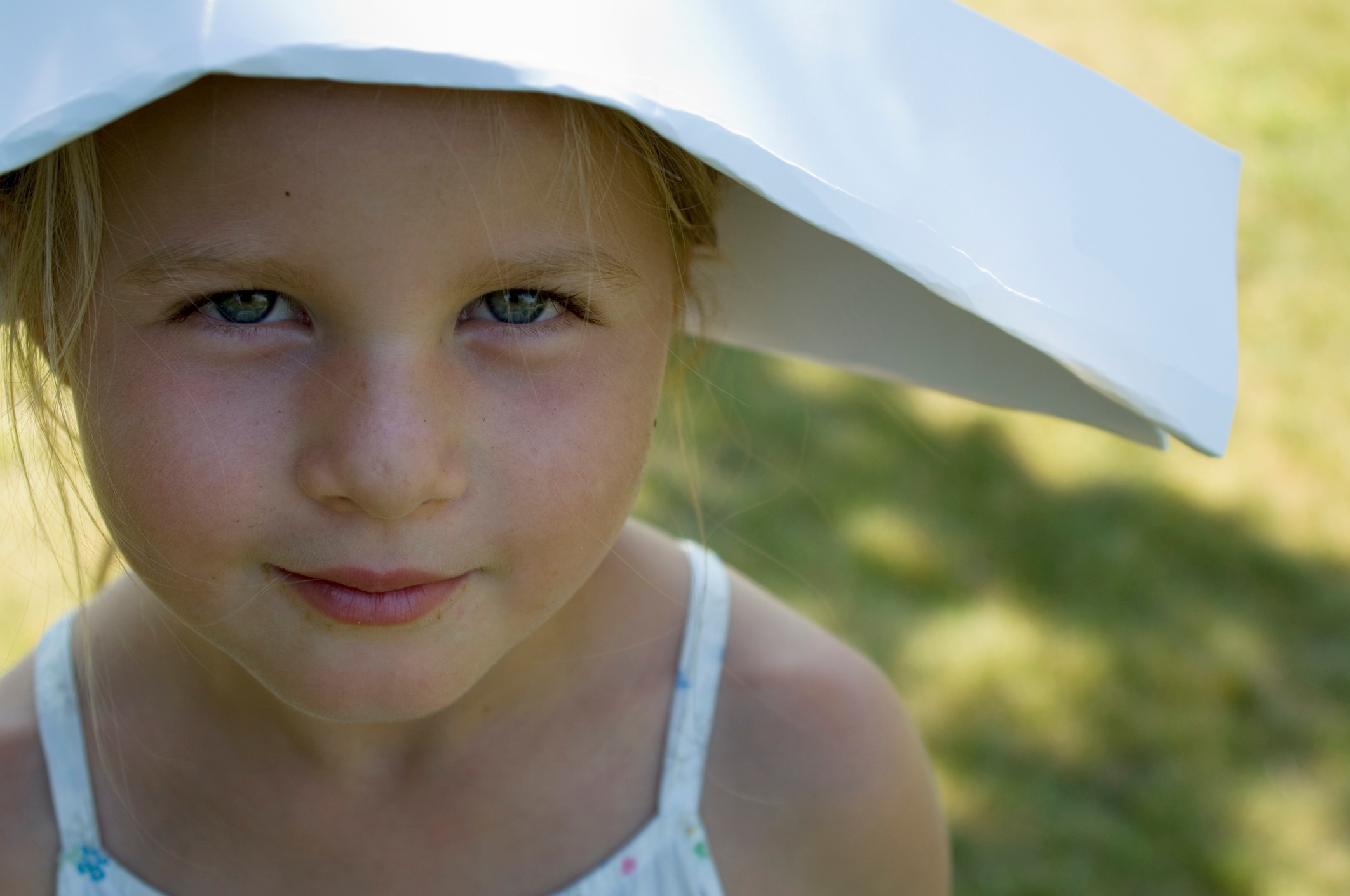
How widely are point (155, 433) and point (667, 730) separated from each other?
0.68 m

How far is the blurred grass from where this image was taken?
2291 mm

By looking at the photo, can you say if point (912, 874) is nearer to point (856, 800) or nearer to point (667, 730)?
point (856, 800)

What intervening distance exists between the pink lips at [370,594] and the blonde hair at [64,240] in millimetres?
257

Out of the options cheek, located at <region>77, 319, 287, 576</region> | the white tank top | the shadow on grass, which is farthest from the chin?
the shadow on grass

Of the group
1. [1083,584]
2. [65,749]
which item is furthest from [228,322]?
[1083,584]

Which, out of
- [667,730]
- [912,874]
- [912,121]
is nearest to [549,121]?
[912,121]

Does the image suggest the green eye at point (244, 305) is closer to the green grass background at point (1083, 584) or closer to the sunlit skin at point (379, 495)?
the sunlit skin at point (379, 495)

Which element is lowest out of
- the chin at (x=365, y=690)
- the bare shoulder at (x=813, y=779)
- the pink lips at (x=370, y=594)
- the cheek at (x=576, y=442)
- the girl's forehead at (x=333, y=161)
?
the bare shoulder at (x=813, y=779)

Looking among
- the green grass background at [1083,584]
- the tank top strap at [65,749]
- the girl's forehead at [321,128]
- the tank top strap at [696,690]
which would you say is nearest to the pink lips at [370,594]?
the girl's forehead at [321,128]

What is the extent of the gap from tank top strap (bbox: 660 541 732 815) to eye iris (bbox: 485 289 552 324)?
0.46 meters

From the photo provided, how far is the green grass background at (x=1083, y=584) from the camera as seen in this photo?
90.2 inches

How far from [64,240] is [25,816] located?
2.28ft

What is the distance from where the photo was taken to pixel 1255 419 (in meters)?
3.16

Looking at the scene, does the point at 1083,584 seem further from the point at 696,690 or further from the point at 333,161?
the point at 333,161
